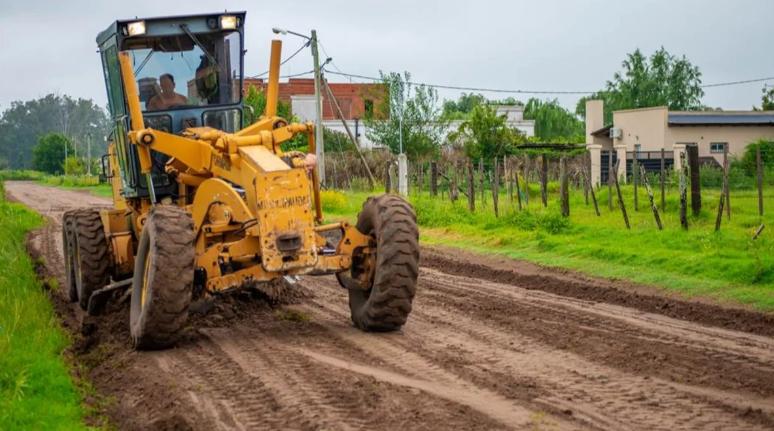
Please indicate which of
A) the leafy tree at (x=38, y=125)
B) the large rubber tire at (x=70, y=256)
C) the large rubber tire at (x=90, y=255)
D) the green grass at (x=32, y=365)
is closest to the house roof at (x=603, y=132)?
the green grass at (x=32, y=365)

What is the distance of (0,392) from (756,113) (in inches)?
1944

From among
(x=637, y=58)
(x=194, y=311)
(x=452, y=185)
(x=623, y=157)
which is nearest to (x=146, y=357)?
(x=194, y=311)

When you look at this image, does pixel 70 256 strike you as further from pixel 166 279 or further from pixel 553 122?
pixel 553 122

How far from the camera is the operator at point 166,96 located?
41.6 ft

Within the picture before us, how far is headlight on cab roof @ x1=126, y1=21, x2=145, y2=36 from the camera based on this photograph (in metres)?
12.3

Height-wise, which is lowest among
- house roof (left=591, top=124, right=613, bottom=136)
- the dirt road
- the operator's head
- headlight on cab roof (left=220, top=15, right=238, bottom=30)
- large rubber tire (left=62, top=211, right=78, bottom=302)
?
the dirt road

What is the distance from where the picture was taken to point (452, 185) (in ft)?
99.0

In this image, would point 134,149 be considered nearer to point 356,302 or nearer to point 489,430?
point 356,302

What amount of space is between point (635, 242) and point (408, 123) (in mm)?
28902

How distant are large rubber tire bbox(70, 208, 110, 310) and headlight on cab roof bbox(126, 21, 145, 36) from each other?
2503mm

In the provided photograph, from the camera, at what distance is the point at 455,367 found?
9.01 m

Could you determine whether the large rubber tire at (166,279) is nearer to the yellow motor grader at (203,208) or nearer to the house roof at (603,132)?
the yellow motor grader at (203,208)

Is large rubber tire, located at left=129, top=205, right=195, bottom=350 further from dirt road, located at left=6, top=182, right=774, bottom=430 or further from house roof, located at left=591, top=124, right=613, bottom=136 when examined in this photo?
house roof, located at left=591, top=124, right=613, bottom=136

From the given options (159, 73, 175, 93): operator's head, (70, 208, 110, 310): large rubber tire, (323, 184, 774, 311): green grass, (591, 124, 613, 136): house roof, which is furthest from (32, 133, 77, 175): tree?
(159, 73, 175, 93): operator's head
